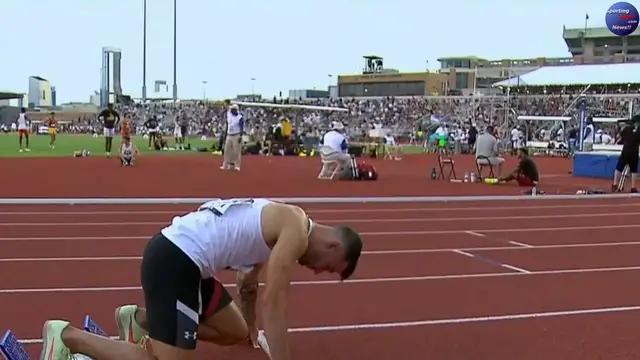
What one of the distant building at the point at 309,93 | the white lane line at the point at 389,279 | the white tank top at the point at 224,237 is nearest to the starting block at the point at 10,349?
the white tank top at the point at 224,237

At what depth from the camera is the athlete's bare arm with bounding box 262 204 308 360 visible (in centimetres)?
372

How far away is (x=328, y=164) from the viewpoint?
20.6 metres

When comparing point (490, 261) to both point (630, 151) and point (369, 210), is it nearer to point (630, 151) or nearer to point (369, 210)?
point (369, 210)

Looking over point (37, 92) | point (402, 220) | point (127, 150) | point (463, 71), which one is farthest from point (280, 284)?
point (37, 92)

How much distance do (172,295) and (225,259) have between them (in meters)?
0.31

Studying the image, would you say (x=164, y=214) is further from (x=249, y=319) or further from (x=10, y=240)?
(x=249, y=319)

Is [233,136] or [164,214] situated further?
[233,136]

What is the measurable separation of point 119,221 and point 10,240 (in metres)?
2.10

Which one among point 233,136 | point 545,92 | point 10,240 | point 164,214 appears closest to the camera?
point 10,240

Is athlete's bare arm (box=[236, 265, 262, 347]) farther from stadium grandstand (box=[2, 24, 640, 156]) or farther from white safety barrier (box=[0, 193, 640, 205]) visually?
stadium grandstand (box=[2, 24, 640, 156])

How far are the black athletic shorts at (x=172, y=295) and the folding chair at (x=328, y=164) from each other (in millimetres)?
16306

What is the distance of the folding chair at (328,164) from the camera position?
2042 centimetres

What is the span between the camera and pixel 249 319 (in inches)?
211

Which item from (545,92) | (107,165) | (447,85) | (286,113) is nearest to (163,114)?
(286,113)
